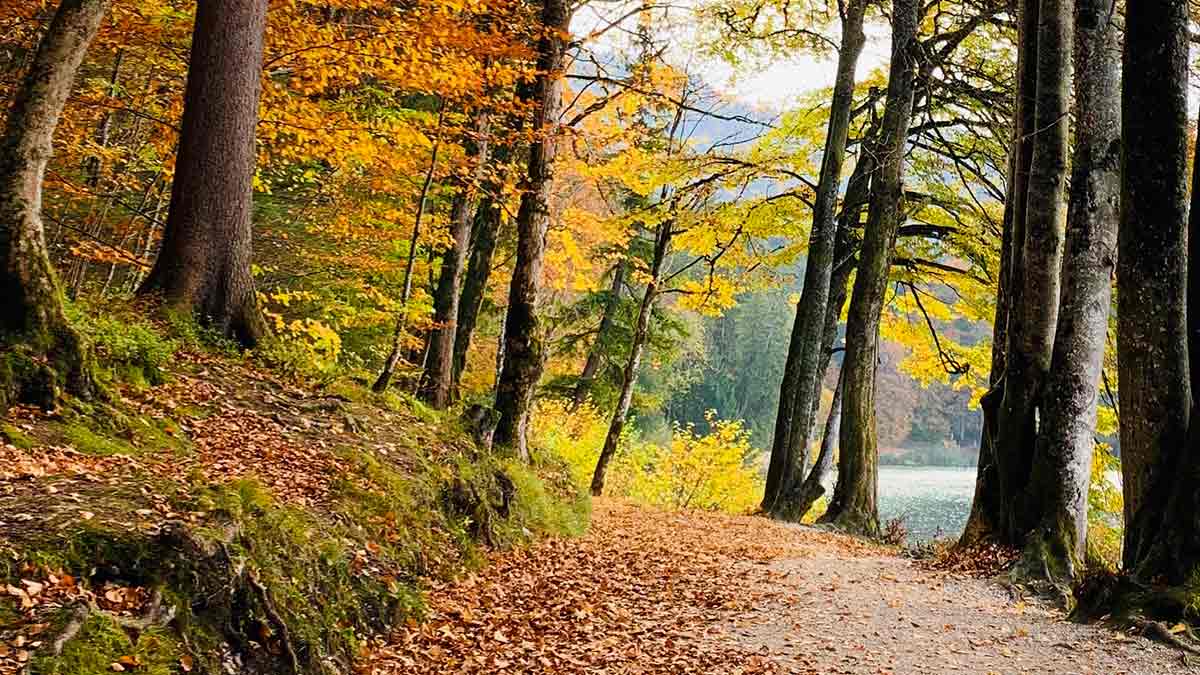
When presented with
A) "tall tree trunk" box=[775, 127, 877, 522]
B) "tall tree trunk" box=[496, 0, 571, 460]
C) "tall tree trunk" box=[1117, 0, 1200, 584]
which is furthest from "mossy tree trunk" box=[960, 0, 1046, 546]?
"tall tree trunk" box=[496, 0, 571, 460]

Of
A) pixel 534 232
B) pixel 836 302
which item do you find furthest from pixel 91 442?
pixel 836 302

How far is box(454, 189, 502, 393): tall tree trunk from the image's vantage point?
13.4 meters

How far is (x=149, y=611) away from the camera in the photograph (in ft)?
11.5

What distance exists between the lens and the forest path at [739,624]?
4.85 meters

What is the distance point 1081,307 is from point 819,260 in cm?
706

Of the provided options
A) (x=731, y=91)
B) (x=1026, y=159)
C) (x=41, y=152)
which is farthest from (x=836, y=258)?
(x=41, y=152)

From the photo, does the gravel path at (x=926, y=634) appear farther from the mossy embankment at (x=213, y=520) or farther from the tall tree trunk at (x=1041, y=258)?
the mossy embankment at (x=213, y=520)

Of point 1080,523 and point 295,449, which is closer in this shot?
point 295,449

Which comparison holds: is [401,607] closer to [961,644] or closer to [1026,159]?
[961,644]

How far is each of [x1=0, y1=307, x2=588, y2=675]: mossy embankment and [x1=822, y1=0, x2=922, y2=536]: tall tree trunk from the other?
6.29 m

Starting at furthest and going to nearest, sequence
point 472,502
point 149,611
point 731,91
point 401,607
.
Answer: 1. point 731,91
2. point 472,502
3. point 401,607
4. point 149,611

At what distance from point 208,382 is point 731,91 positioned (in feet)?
38.6

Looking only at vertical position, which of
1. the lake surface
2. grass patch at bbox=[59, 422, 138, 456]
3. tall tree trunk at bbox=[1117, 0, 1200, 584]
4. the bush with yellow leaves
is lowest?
the lake surface

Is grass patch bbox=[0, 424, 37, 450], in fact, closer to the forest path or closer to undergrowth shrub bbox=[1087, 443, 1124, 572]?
the forest path
